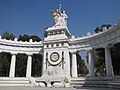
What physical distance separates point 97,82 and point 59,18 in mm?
18951

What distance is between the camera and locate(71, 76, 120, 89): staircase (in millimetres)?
25992

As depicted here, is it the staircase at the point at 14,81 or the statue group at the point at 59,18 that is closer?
the staircase at the point at 14,81

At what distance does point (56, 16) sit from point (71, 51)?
10.4 metres

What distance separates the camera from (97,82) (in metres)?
29.5

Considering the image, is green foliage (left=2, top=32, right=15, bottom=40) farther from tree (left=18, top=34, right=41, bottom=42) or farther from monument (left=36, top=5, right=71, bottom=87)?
monument (left=36, top=5, right=71, bottom=87)

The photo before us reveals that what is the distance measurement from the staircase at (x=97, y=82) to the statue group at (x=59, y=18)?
14.7 meters

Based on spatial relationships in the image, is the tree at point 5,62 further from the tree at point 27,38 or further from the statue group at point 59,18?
the statue group at point 59,18

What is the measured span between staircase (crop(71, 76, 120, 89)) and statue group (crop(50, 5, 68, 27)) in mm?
14674

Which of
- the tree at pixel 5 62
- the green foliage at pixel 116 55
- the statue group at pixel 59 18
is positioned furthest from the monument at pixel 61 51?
the tree at pixel 5 62

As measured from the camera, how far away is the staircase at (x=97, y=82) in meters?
26.0

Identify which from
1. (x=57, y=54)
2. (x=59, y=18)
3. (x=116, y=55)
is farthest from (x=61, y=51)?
(x=116, y=55)

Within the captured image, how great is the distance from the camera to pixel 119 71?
47.0m

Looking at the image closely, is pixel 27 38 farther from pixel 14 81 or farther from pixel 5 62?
pixel 14 81

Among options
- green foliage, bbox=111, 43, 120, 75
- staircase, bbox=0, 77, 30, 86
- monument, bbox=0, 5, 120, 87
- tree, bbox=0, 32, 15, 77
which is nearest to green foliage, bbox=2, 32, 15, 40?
tree, bbox=0, 32, 15, 77
